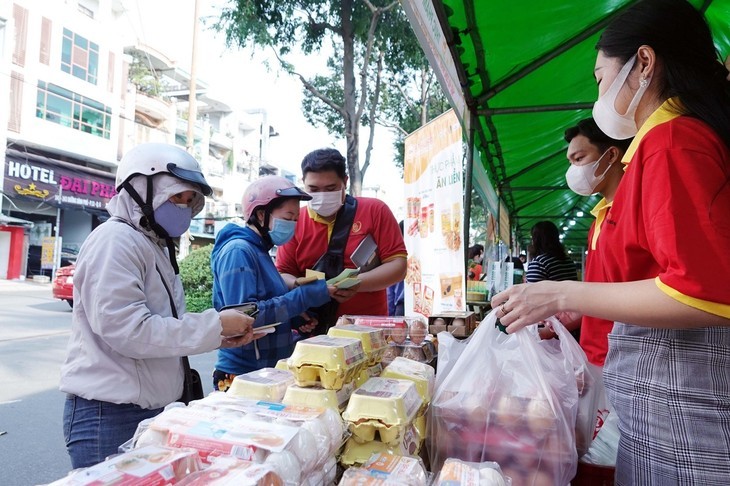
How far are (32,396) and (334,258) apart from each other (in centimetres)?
474

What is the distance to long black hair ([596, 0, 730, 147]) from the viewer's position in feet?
3.74

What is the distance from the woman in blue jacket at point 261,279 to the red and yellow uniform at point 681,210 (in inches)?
61.8

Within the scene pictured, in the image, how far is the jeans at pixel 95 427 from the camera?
66.9 inches

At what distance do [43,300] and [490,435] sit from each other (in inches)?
664

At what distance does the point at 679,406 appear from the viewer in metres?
1.11

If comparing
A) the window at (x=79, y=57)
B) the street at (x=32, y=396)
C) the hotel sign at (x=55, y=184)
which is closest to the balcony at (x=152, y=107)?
the window at (x=79, y=57)

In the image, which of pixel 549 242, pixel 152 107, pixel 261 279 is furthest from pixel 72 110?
pixel 261 279

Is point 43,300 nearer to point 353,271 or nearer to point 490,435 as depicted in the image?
point 353,271

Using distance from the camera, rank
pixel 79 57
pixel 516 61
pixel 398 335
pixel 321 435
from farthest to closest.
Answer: pixel 79 57
pixel 516 61
pixel 398 335
pixel 321 435

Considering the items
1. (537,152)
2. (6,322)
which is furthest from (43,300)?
(537,152)

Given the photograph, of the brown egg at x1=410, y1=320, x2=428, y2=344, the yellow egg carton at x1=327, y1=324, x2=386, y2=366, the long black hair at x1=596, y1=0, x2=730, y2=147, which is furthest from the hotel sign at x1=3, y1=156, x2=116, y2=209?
the long black hair at x1=596, y1=0, x2=730, y2=147

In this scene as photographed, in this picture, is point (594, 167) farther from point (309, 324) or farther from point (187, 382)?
point (187, 382)

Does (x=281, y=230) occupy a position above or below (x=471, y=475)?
above

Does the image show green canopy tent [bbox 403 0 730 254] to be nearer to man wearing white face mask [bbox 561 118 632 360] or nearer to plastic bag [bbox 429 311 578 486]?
man wearing white face mask [bbox 561 118 632 360]
